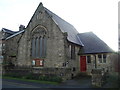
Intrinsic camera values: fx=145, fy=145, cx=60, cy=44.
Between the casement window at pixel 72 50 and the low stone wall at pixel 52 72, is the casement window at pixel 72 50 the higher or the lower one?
the higher one

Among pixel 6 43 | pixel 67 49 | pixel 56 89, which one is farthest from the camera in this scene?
pixel 6 43

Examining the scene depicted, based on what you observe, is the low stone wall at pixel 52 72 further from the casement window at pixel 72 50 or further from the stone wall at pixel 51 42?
the casement window at pixel 72 50

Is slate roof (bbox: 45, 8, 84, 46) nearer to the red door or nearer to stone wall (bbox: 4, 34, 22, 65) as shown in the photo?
the red door

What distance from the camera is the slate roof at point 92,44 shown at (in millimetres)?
24303

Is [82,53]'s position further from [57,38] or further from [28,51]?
[28,51]

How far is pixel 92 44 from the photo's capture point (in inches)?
1058

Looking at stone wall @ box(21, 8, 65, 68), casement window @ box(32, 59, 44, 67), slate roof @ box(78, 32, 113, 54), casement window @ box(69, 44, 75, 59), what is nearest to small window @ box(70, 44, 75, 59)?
casement window @ box(69, 44, 75, 59)

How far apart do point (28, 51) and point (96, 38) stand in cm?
1318

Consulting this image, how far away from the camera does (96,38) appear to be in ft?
92.7

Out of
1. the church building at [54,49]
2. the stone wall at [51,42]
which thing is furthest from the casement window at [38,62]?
the stone wall at [51,42]

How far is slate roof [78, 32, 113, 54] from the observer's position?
24.3 m

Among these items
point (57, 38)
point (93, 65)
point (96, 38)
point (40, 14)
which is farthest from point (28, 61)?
point (96, 38)

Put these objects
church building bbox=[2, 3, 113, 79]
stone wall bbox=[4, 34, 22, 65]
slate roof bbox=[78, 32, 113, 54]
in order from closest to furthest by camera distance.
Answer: church building bbox=[2, 3, 113, 79] → slate roof bbox=[78, 32, 113, 54] → stone wall bbox=[4, 34, 22, 65]

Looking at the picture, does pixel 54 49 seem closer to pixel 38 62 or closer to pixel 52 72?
pixel 38 62
